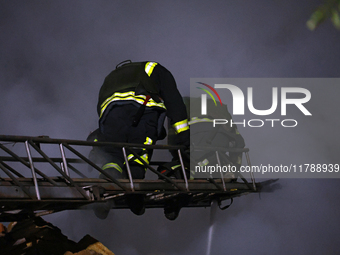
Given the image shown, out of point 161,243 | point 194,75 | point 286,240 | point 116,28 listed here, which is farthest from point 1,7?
point 286,240

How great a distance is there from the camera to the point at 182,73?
8.52m

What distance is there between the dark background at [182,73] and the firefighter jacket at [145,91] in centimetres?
364

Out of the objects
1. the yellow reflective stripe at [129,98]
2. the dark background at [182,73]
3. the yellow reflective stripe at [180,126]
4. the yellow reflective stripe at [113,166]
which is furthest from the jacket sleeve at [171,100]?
the dark background at [182,73]

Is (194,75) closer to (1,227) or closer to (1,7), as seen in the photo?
(1,7)

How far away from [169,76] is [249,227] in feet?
14.6

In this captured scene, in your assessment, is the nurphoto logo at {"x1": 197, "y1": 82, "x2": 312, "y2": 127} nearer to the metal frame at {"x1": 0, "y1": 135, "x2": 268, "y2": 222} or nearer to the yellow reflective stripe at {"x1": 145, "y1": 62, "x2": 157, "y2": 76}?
the yellow reflective stripe at {"x1": 145, "y1": 62, "x2": 157, "y2": 76}

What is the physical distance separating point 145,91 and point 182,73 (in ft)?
14.4

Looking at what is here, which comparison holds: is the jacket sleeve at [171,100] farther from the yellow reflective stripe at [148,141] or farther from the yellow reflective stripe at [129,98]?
the yellow reflective stripe at [148,141]

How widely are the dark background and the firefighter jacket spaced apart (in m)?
3.64

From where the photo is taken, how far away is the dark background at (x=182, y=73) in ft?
25.4

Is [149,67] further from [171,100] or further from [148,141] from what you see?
[148,141]

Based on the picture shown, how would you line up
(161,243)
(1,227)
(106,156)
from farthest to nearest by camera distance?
(161,243), (1,227), (106,156)

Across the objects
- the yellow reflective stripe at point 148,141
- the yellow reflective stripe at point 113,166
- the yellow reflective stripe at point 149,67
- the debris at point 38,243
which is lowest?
the debris at point 38,243

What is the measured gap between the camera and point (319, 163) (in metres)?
8.47
